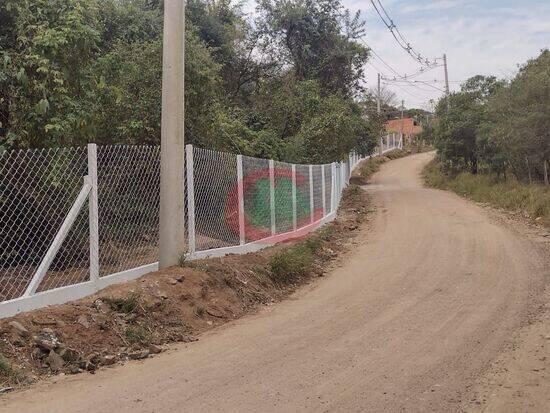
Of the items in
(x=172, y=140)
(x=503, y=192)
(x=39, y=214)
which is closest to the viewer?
(x=39, y=214)

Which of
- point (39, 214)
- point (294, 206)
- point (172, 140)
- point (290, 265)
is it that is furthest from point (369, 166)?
point (39, 214)

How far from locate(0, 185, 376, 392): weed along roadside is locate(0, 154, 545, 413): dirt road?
0.77 ft

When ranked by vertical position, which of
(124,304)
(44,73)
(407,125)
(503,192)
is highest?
(407,125)

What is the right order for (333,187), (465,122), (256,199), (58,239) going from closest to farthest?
(58,239)
(256,199)
(333,187)
(465,122)

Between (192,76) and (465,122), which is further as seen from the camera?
(465,122)

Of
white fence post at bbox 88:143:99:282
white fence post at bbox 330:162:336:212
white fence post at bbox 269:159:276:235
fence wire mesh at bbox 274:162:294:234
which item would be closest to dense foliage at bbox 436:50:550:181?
white fence post at bbox 330:162:336:212

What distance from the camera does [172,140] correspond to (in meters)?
6.73

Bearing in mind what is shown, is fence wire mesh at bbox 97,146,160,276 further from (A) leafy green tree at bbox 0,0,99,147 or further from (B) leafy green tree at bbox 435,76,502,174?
(B) leafy green tree at bbox 435,76,502,174

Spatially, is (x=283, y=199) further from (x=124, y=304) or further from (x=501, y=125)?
(x=501, y=125)

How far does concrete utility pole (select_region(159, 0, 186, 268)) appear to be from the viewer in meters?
6.71

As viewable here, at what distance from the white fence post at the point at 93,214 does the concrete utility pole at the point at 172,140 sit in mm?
947

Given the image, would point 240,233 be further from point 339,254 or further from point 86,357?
point 86,357

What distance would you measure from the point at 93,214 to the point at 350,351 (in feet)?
9.64

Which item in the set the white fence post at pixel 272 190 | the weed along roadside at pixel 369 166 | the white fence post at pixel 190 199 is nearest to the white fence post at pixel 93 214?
the white fence post at pixel 190 199
